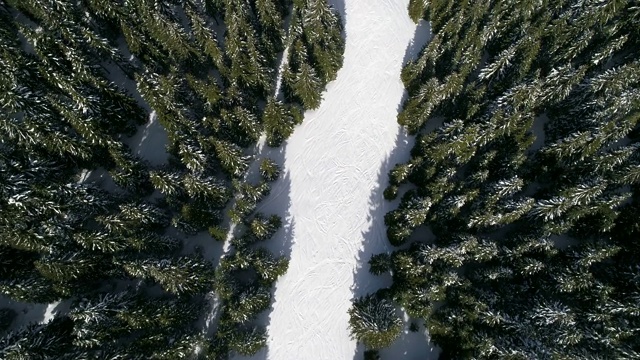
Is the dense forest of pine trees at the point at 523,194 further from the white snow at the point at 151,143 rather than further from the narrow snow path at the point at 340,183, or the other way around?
the white snow at the point at 151,143

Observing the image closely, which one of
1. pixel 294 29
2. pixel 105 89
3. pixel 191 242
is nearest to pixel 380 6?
pixel 294 29

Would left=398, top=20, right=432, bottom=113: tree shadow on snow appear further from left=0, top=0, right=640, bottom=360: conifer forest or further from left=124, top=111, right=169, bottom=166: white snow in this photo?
left=124, top=111, right=169, bottom=166: white snow

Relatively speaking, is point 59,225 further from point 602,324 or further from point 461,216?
point 602,324

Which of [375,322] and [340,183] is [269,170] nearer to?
[340,183]

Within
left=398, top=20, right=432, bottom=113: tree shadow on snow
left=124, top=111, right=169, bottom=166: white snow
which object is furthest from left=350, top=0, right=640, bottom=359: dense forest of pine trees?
left=124, top=111, right=169, bottom=166: white snow

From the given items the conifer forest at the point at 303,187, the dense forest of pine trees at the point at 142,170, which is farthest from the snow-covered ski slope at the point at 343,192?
the dense forest of pine trees at the point at 142,170

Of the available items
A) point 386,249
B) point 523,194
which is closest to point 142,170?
point 386,249
